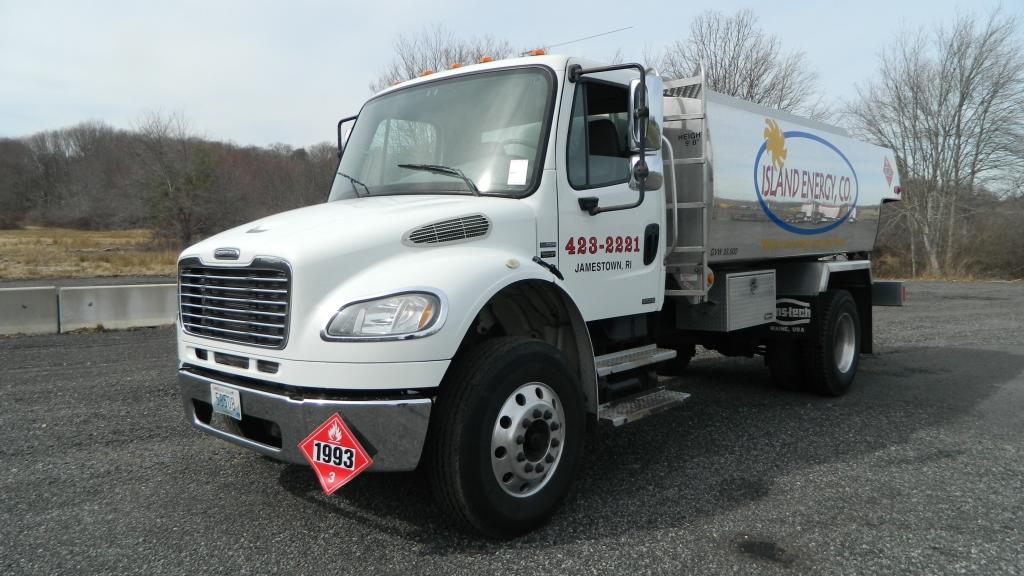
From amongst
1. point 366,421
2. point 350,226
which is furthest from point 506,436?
point 350,226

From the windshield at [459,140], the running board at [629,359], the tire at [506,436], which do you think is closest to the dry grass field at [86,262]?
the windshield at [459,140]

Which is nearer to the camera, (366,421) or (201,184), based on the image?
(366,421)

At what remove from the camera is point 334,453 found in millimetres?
3070

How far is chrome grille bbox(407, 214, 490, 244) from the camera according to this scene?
3.43 metres

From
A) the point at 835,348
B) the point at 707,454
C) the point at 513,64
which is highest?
the point at 513,64

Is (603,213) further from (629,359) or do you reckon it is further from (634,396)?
(634,396)

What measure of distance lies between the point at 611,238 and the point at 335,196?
190 centimetres

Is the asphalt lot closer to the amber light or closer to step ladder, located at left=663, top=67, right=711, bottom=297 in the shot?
the amber light

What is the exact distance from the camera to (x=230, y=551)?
328 centimetres

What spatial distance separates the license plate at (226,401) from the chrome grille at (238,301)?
26 centimetres

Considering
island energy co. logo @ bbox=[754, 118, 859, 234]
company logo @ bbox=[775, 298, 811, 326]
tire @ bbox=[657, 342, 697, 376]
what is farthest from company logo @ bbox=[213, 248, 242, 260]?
tire @ bbox=[657, 342, 697, 376]

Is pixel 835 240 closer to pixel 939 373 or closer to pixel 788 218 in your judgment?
pixel 788 218

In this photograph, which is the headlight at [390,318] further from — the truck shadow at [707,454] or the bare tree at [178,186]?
the bare tree at [178,186]

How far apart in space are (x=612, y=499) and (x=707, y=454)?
122 cm
